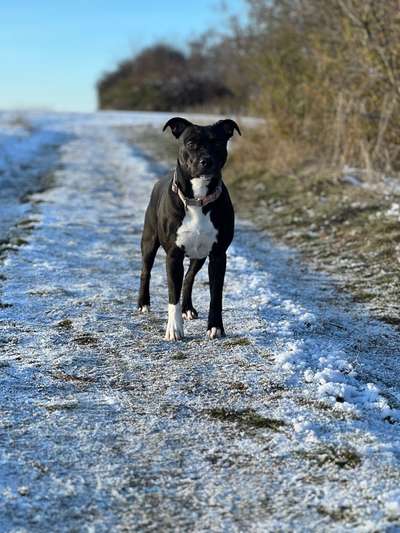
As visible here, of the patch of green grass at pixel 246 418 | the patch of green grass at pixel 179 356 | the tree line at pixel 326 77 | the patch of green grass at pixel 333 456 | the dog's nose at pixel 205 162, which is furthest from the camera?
the tree line at pixel 326 77

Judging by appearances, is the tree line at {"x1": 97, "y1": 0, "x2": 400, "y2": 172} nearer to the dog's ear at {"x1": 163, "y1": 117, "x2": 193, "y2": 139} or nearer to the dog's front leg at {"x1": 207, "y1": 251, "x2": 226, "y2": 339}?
the dog's ear at {"x1": 163, "y1": 117, "x2": 193, "y2": 139}

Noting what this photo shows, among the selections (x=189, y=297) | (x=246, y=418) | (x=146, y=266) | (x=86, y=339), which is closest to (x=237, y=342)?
(x=189, y=297)

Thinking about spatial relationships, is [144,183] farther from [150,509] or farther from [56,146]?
[150,509]

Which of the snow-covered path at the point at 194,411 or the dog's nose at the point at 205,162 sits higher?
the dog's nose at the point at 205,162

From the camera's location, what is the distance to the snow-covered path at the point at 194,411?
2768 mm

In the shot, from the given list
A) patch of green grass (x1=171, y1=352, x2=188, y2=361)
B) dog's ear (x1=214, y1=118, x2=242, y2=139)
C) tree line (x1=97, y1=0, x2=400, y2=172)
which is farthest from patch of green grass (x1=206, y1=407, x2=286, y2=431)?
tree line (x1=97, y1=0, x2=400, y2=172)

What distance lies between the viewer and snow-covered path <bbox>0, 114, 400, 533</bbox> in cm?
277

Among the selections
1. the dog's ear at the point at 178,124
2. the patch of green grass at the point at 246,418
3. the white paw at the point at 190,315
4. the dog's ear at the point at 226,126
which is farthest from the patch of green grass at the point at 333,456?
the dog's ear at the point at 178,124

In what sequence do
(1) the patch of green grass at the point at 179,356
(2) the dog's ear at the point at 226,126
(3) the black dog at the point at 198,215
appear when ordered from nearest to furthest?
(1) the patch of green grass at the point at 179,356, (3) the black dog at the point at 198,215, (2) the dog's ear at the point at 226,126

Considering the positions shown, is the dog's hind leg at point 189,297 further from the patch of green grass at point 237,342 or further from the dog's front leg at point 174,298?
the patch of green grass at point 237,342

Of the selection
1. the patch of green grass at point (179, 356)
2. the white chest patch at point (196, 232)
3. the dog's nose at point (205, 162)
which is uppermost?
the dog's nose at point (205, 162)

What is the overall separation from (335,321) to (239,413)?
6.70ft

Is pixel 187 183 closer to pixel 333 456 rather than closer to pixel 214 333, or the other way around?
pixel 214 333

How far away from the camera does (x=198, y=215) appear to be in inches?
186
